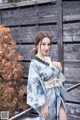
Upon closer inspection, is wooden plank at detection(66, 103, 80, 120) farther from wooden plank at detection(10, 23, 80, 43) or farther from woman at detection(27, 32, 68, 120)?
woman at detection(27, 32, 68, 120)

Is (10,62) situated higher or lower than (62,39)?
lower

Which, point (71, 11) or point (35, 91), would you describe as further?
point (71, 11)

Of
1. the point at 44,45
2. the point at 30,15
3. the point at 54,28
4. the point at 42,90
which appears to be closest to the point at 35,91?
the point at 42,90

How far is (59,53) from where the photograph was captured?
205 inches

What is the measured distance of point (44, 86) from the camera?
3.55 m

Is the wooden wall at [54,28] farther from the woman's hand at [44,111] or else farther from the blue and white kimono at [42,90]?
the woman's hand at [44,111]

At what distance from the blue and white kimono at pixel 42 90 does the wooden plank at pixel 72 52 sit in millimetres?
1272

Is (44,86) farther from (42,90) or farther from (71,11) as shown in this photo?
(71,11)

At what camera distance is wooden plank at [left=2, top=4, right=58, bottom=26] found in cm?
538

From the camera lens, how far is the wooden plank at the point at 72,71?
4.96 metres

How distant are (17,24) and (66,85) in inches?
57.5

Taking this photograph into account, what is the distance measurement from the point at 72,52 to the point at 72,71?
0.85ft

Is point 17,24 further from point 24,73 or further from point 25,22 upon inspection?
point 24,73

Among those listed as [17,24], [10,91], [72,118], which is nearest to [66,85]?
[72,118]
